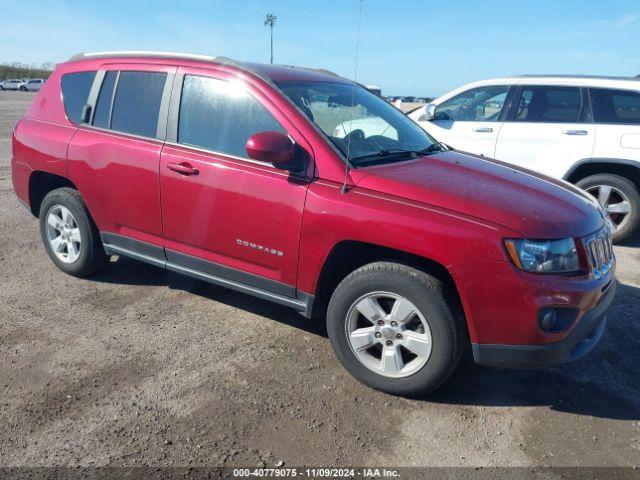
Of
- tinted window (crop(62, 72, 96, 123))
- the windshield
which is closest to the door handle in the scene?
the windshield

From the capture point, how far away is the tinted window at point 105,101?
13.7ft

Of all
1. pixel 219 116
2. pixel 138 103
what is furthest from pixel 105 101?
pixel 219 116

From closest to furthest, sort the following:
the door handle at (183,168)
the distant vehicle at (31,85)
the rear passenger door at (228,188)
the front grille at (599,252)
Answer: the front grille at (599,252) → the rear passenger door at (228,188) → the door handle at (183,168) → the distant vehicle at (31,85)

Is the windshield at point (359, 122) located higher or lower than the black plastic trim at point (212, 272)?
higher

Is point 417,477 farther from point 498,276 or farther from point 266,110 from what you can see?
point 266,110

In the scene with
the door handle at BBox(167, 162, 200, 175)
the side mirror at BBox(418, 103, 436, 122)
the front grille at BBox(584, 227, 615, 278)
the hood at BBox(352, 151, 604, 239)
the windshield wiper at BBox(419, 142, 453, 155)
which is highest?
the side mirror at BBox(418, 103, 436, 122)

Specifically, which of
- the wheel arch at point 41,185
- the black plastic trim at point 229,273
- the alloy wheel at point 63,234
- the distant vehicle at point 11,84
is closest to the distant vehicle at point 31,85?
the distant vehicle at point 11,84

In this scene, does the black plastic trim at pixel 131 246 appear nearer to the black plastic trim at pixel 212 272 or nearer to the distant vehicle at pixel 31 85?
the black plastic trim at pixel 212 272

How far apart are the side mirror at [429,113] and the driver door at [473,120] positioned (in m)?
0.07

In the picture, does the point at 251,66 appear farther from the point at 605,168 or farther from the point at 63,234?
the point at 605,168

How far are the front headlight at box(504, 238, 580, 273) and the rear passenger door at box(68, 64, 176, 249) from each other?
2.43 meters

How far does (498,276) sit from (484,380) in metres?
0.98

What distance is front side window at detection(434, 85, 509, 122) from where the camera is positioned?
6691 millimetres

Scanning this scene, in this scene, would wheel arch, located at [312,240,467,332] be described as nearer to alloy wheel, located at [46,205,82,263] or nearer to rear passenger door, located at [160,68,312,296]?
rear passenger door, located at [160,68,312,296]
